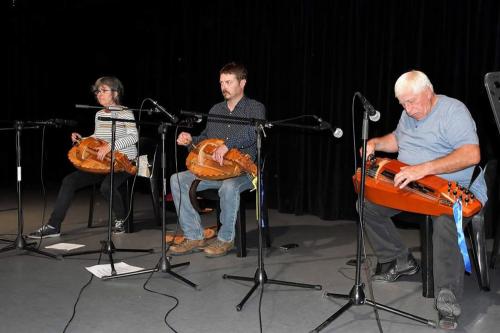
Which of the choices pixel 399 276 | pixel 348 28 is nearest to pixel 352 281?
pixel 399 276

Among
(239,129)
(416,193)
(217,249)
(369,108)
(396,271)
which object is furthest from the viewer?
(239,129)

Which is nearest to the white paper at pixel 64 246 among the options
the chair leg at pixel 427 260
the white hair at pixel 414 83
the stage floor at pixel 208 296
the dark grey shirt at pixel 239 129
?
the stage floor at pixel 208 296

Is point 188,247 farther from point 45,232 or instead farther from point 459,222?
point 459,222

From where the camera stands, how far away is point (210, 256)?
3.65m

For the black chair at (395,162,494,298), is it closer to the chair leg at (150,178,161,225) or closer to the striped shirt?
the striped shirt

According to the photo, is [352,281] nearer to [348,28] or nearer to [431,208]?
[431,208]

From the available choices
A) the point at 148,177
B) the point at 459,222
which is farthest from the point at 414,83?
the point at 148,177

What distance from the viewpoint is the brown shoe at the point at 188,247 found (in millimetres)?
3715

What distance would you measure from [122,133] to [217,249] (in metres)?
1.29

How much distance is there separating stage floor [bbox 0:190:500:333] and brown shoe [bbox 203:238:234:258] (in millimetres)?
49

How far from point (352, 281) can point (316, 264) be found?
41 centimetres

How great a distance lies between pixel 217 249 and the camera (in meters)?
3.67

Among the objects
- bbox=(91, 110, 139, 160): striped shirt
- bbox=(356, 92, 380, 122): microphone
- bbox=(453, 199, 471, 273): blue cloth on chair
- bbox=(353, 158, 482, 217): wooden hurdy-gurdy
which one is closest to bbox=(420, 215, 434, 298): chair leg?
bbox=(353, 158, 482, 217): wooden hurdy-gurdy

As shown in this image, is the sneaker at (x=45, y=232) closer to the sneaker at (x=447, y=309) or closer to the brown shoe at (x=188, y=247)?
the brown shoe at (x=188, y=247)
